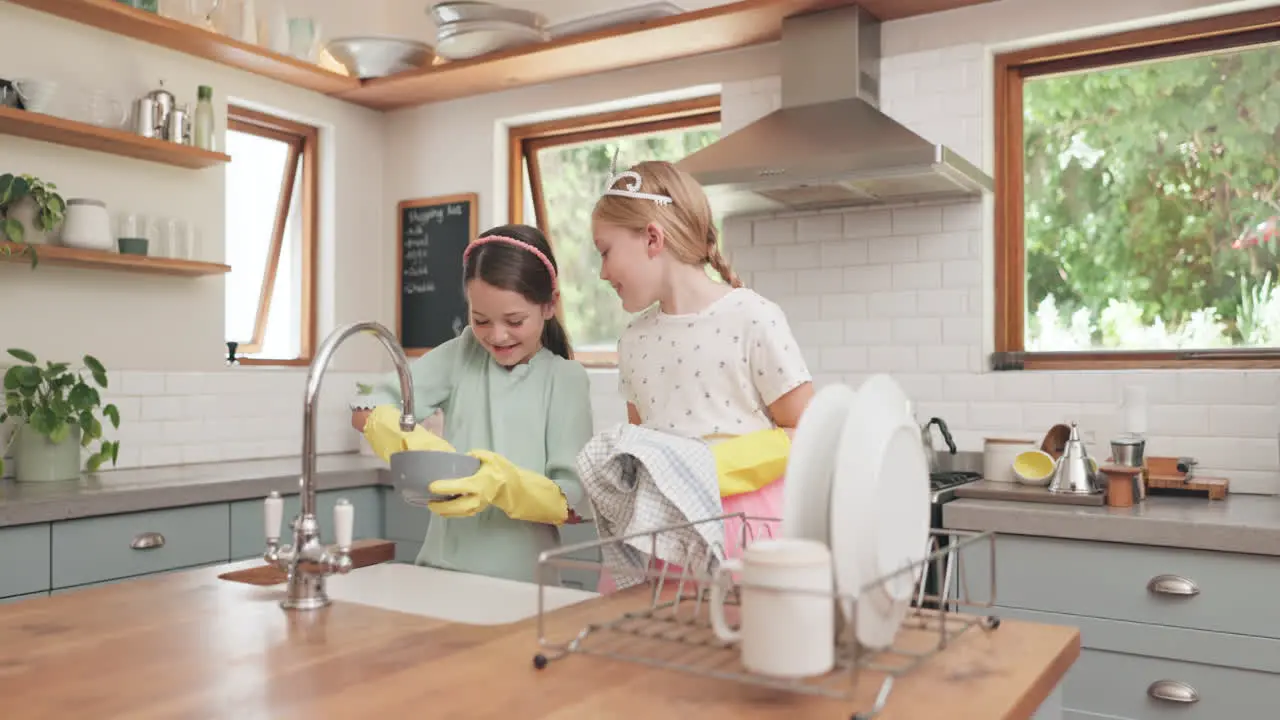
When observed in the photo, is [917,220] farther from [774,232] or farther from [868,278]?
[774,232]

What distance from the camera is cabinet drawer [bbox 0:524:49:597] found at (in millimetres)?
2445

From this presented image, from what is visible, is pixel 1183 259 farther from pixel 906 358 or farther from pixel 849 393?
pixel 849 393

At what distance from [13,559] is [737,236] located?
7.42 feet

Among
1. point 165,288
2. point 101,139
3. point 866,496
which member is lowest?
point 866,496

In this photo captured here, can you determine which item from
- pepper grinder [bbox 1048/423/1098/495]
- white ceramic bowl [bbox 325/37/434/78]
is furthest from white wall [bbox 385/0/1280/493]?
white ceramic bowl [bbox 325/37/434/78]

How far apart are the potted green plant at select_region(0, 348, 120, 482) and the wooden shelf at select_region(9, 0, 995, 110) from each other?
1108 mm

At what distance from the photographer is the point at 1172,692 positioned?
2.21 meters

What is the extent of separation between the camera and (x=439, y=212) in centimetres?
424

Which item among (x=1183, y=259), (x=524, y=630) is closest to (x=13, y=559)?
(x=524, y=630)

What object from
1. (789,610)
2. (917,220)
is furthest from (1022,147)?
(789,610)

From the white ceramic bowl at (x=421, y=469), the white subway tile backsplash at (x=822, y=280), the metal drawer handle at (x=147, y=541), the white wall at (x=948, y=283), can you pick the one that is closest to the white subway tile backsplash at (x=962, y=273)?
the white wall at (x=948, y=283)

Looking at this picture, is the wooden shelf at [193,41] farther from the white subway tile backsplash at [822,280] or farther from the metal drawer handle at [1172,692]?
the metal drawer handle at [1172,692]

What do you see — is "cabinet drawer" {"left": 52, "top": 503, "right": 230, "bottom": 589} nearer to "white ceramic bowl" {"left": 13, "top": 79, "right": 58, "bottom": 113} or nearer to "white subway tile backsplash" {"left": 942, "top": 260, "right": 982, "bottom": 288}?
"white ceramic bowl" {"left": 13, "top": 79, "right": 58, "bottom": 113}

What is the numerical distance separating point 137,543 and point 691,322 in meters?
1.79
